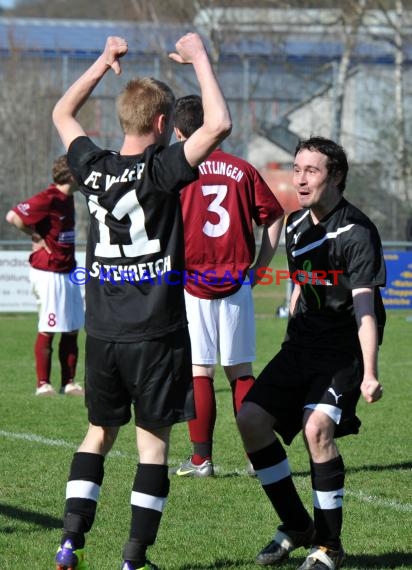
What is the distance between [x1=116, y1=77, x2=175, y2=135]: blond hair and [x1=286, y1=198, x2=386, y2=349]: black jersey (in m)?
1.04

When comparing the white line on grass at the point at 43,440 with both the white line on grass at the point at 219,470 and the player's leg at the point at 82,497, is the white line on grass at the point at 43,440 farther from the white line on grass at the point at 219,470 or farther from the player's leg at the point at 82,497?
the player's leg at the point at 82,497

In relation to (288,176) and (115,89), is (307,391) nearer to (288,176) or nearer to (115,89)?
(115,89)

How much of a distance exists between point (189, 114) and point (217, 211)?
2.10ft


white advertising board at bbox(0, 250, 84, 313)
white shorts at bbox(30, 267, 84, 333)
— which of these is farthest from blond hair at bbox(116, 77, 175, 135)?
white advertising board at bbox(0, 250, 84, 313)

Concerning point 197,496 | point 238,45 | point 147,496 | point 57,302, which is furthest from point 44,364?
point 238,45

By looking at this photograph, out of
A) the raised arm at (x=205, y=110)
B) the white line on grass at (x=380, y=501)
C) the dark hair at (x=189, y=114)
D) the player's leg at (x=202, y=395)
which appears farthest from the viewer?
the player's leg at (x=202, y=395)

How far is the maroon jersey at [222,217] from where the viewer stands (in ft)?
23.1

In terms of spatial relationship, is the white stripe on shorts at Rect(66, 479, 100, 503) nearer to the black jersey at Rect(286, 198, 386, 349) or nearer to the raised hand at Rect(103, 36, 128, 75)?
the black jersey at Rect(286, 198, 386, 349)

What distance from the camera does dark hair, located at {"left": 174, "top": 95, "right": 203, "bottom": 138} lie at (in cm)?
679

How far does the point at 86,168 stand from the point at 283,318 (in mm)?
14468

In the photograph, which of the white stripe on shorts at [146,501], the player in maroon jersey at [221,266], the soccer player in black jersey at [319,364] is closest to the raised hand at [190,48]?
the soccer player in black jersey at [319,364]

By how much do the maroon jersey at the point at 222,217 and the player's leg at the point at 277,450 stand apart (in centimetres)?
187

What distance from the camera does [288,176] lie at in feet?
104

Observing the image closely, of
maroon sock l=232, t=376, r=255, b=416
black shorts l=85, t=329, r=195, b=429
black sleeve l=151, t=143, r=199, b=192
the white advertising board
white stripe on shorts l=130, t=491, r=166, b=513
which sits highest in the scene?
black sleeve l=151, t=143, r=199, b=192
